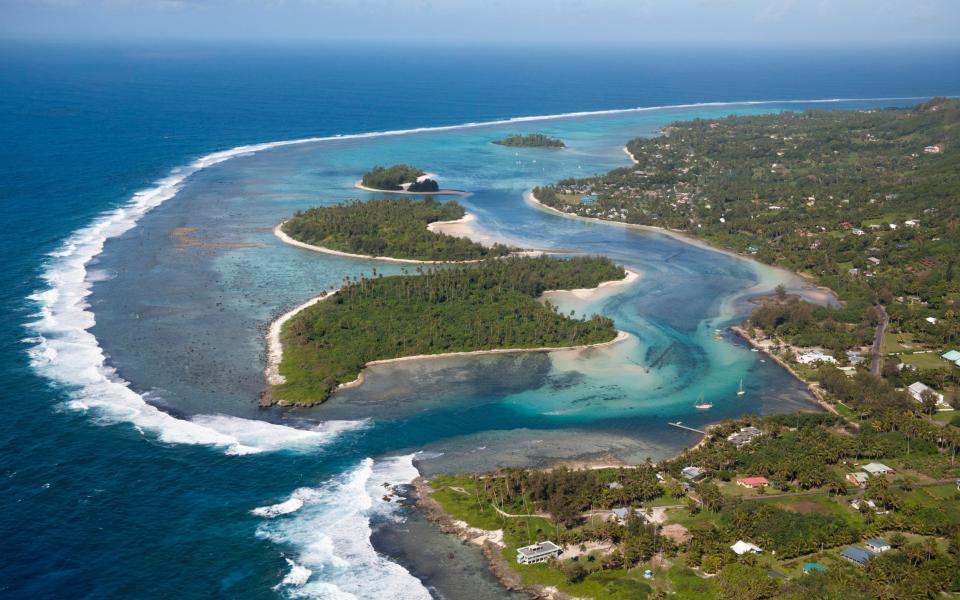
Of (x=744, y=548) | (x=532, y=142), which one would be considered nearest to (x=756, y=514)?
(x=744, y=548)

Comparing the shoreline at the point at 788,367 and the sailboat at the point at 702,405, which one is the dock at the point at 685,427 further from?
the shoreline at the point at 788,367

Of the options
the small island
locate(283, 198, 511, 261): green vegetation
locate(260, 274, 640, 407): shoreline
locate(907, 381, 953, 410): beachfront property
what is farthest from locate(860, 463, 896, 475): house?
the small island

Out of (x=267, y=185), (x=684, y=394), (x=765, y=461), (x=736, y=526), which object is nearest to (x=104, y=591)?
(x=736, y=526)

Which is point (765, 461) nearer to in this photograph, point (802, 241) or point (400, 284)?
point (400, 284)

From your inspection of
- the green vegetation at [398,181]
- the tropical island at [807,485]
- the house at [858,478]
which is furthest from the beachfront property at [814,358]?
the green vegetation at [398,181]

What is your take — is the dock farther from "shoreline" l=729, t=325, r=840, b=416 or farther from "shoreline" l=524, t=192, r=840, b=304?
"shoreline" l=524, t=192, r=840, b=304

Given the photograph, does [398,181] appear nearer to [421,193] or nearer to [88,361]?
[421,193]
